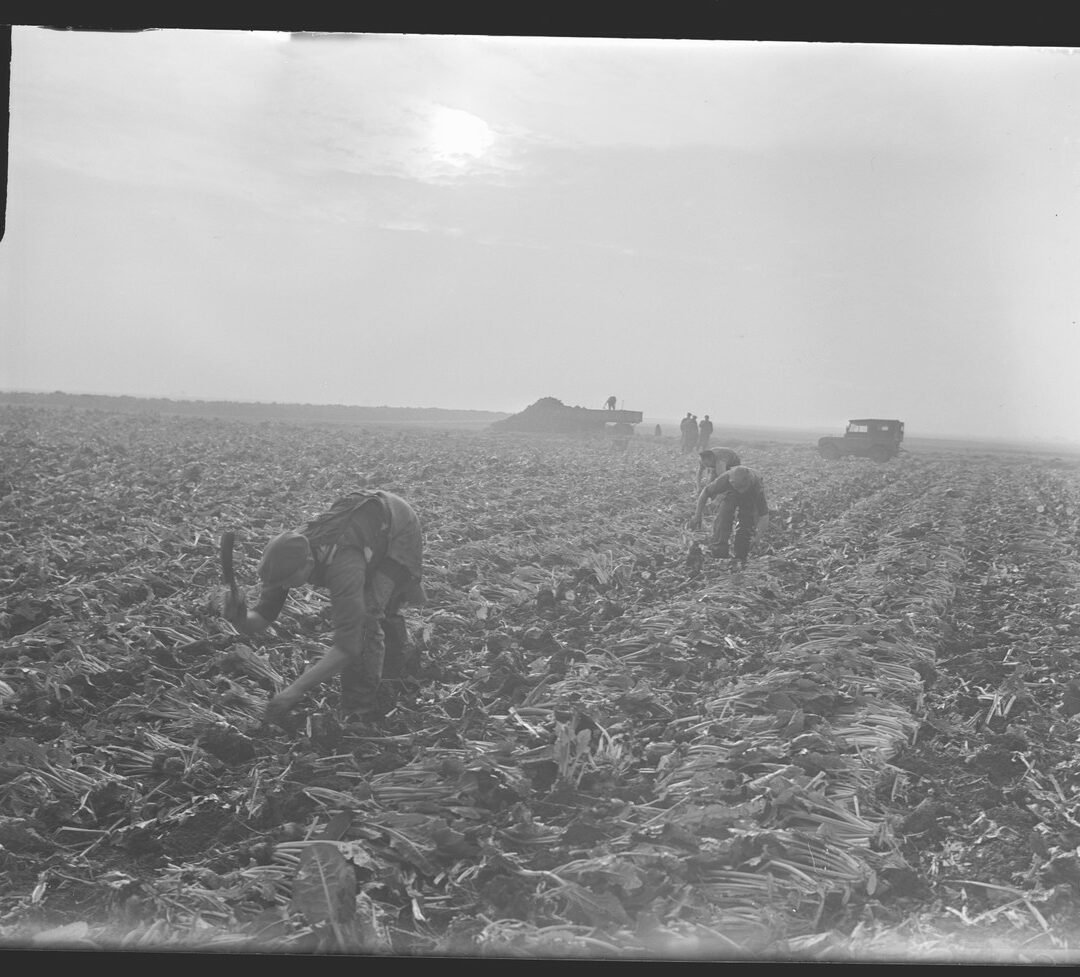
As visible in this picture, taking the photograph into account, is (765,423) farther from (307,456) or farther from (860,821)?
(307,456)

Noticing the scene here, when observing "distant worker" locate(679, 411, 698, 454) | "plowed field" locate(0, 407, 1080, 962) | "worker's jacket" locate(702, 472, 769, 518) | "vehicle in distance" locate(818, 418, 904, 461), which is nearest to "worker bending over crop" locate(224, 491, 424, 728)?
"plowed field" locate(0, 407, 1080, 962)

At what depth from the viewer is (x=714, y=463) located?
18.8ft

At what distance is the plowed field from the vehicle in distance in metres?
0.13

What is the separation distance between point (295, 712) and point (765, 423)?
352 cm

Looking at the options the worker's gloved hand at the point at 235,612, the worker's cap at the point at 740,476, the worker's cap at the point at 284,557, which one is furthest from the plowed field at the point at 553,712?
the worker's cap at the point at 284,557

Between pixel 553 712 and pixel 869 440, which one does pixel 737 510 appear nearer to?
pixel 869 440

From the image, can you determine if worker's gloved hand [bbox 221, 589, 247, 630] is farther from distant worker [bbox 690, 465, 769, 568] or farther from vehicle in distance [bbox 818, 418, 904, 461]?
vehicle in distance [bbox 818, 418, 904, 461]

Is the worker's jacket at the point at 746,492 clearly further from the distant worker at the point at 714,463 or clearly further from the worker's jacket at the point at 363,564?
the worker's jacket at the point at 363,564

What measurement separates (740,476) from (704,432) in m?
0.41

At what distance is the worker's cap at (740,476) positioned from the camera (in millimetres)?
5512

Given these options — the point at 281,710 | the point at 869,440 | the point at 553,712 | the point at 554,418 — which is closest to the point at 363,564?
the point at 281,710

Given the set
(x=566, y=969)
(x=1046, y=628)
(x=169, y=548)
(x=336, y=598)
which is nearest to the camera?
(x=566, y=969)

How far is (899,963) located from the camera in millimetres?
4309

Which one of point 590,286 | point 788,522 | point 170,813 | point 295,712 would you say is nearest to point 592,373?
point 590,286
